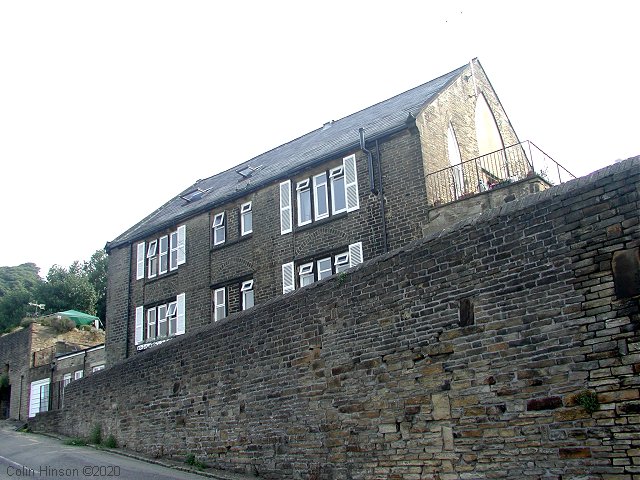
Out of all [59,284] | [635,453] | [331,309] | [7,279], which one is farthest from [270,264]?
[7,279]

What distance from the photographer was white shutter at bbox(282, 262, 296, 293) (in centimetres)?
2064

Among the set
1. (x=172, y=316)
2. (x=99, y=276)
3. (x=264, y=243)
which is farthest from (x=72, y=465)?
(x=99, y=276)

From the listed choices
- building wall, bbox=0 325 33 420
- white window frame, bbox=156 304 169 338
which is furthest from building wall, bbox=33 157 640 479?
building wall, bbox=0 325 33 420

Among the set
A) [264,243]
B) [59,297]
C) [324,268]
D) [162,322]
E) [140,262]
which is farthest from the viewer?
[59,297]

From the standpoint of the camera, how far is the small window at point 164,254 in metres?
25.5

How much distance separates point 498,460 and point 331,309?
447cm

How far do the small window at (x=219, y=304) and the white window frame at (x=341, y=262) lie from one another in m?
4.91

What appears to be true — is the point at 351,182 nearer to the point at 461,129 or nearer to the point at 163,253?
the point at 461,129

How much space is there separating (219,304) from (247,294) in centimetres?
136

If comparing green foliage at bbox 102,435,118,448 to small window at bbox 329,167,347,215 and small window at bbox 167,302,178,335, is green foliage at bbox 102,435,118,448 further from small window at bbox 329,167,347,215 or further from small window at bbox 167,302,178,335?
small window at bbox 329,167,347,215

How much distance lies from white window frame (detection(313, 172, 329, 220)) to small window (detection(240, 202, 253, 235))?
9.21ft

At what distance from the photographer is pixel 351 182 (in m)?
19.9

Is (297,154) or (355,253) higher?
(297,154)

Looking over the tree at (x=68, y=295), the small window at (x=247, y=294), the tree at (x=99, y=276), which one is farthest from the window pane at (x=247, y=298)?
the tree at (x=99, y=276)
